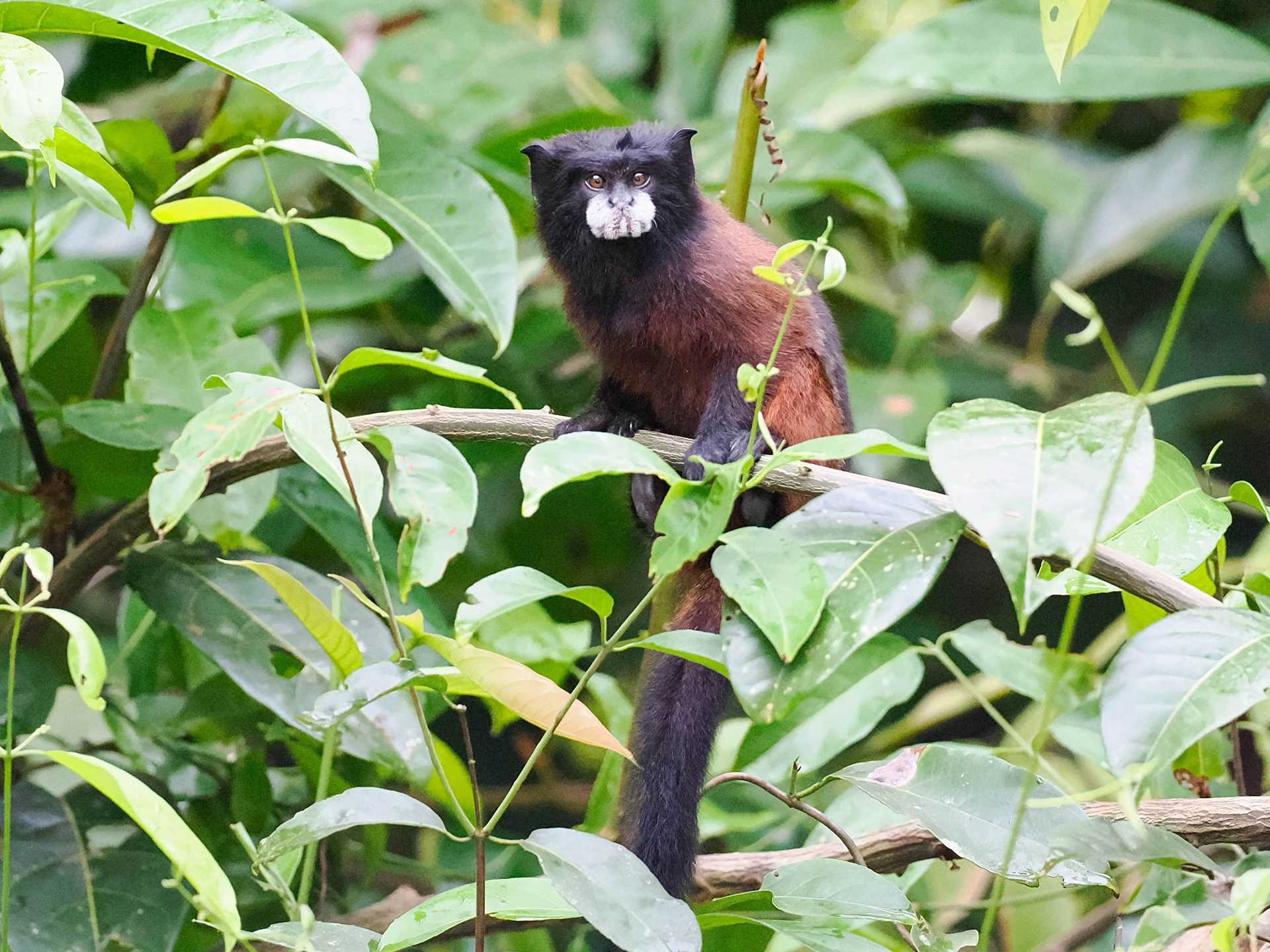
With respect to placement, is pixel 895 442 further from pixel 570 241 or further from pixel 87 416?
pixel 87 416

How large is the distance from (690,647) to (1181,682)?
364 millimetres

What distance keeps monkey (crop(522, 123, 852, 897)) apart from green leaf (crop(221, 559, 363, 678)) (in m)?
0.48

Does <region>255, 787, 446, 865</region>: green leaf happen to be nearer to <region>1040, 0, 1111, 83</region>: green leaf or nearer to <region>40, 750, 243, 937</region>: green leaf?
<region>40, 750, 243, 937</region>: green leaf

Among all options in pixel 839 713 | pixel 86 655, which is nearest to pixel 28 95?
pixel 86 655

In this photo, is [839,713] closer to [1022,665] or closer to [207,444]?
[1022,665]

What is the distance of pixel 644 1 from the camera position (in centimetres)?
299

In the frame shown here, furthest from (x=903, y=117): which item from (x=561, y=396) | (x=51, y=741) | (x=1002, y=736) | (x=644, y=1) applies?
(x=51, y=741)

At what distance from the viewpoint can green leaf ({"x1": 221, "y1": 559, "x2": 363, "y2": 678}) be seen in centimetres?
110

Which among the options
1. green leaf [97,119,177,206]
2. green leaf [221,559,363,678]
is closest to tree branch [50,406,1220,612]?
green leaf [221,559,363,678]

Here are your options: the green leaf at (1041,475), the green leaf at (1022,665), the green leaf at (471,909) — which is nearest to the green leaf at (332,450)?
the green leaf at (471,909)

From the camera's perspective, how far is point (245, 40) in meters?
1.24

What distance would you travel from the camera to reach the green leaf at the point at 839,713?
172cm

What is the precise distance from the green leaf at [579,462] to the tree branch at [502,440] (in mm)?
122

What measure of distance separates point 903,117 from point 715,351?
1.67 meters
